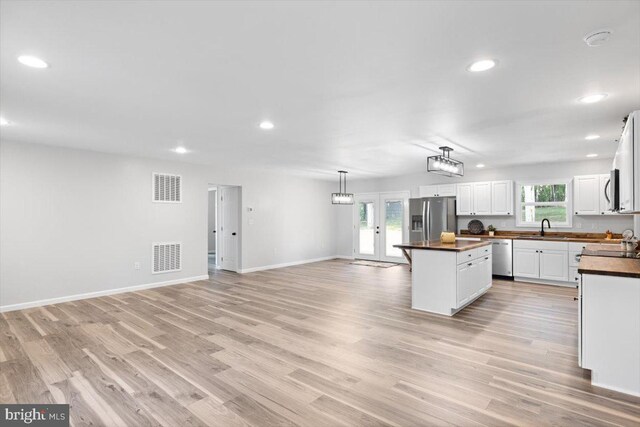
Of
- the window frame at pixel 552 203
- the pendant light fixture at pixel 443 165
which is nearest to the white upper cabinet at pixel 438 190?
the window frame at pixel 552 203

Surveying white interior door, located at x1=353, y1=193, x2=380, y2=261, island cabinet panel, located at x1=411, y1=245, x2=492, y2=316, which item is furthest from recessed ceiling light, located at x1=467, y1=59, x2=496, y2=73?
white interior door, located at x1=353, y1=193, x2=380, y2=261

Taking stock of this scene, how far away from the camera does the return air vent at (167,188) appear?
6324 millimetres

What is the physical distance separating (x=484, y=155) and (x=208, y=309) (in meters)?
5.46

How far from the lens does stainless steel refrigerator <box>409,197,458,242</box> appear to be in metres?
7.85

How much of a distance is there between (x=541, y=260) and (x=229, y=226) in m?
6.99

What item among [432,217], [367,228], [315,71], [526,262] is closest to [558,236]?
[526,262]

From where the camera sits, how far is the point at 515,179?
728 centimetres

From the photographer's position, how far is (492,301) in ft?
16.8

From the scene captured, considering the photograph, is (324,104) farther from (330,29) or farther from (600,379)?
(600,379)

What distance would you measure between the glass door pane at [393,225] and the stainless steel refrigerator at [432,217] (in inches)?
27.9

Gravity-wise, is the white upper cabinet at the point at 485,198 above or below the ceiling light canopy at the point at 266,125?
below

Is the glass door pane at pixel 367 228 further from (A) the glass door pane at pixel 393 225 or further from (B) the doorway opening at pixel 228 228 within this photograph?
(B) the doorway opening at pixel 228 228

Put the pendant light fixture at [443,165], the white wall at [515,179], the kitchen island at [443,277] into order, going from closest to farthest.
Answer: the kitchen island at [443,277]
the pendant light fixture at [443,165]
the white wall at [515,179]

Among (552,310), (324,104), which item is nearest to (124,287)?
(324,104)
